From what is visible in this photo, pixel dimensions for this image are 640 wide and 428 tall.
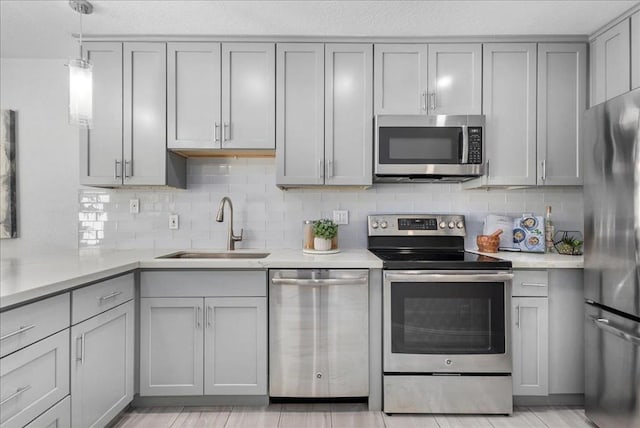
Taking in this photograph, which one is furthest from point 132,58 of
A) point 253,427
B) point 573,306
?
point 573,306

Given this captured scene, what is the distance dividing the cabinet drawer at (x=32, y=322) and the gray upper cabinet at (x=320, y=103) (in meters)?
1.34

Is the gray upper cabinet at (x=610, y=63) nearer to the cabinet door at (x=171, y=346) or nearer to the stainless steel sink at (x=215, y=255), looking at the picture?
the stainless steel sink at (x=215, y=255)

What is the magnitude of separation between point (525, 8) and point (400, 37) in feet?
2.32

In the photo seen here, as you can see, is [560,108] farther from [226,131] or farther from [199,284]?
[199,284]

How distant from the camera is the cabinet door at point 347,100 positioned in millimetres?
2346

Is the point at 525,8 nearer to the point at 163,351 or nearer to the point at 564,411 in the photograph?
the point at 564,411

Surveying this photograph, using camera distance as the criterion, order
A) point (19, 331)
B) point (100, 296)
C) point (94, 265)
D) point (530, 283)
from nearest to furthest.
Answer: point (19, 331), point (100, 296), point (94, 265), point (530, 283)

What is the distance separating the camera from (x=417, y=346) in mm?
2049

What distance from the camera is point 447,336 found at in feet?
6.70

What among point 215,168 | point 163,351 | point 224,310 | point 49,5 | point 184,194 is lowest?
point 163,351

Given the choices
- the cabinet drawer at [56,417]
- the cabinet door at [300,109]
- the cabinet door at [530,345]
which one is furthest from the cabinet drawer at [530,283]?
the cabinet drawer at [56,417]

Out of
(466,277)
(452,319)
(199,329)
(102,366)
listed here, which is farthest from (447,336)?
(102,366)

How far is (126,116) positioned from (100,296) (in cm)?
120

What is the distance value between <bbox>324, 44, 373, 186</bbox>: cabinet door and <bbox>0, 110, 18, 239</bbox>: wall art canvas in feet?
7.39
